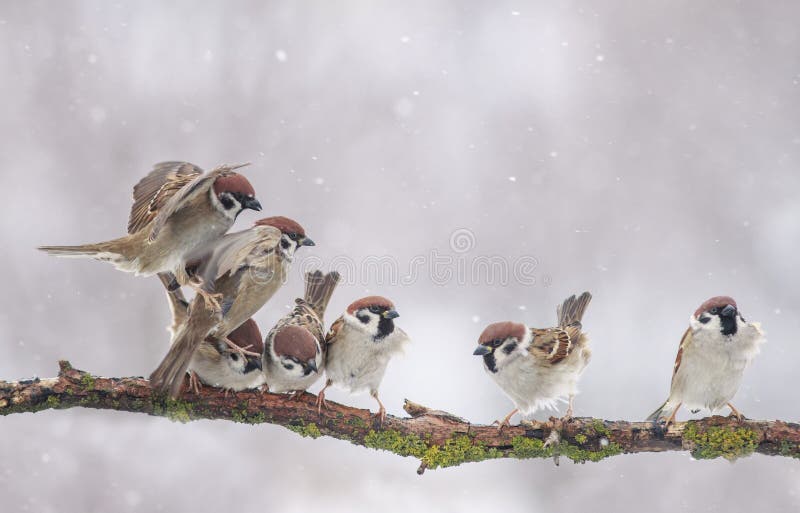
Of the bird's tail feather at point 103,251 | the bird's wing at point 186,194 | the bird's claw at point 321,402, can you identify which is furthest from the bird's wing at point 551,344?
the bird's tail feather at point 103,251

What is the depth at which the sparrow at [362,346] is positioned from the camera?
3424mm

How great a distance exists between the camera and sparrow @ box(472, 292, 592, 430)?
11.2ft

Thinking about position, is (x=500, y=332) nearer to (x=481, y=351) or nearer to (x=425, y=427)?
(x=481, y=351)

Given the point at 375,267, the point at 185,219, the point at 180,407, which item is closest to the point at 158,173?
the point at 185,219

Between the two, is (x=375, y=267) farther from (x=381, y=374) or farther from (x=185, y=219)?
(x=185, y=219)

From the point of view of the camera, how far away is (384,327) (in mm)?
3508

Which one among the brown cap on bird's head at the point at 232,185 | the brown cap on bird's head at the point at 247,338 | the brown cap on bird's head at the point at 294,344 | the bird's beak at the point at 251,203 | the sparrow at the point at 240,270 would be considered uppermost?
the brown cap on bird's head at the point at 232,185

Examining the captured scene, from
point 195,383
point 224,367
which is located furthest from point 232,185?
point 195,383

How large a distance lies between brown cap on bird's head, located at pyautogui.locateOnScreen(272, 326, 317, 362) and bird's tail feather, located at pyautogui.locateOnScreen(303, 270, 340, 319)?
58cm

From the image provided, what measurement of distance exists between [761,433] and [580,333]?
100 cm

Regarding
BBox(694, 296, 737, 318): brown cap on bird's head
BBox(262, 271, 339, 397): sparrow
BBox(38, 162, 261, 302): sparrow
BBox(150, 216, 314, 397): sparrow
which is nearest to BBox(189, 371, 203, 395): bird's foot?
BBox(150, 216, 314, 397): sparrow

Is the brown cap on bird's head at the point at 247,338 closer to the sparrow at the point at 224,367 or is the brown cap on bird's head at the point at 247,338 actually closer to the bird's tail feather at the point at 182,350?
the sparrow at the point at 224,367

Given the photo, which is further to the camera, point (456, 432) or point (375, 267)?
point (375, 267)

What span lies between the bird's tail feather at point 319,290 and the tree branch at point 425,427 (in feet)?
2.27
